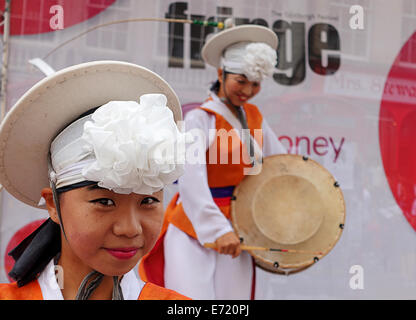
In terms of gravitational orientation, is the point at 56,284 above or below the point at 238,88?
below

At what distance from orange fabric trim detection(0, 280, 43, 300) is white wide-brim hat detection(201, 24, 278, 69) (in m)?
2.31

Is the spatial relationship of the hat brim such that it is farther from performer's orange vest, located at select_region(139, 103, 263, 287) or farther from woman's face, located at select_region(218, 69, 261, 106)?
woman's face, located at select_region(218, 69, 261, 106)

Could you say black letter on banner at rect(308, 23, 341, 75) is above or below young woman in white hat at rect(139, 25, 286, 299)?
above

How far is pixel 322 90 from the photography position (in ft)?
13.3

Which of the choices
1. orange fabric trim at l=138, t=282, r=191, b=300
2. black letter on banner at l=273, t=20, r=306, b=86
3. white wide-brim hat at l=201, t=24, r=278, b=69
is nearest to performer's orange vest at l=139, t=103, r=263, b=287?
white wide-brim hat at l=201, t=24, r=278, b=69

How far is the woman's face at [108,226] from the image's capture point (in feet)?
4.75

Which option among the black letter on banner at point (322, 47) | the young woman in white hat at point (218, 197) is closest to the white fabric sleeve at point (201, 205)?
the young woman in white hat at point (218, 197)

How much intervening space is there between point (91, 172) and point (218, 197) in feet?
6.62

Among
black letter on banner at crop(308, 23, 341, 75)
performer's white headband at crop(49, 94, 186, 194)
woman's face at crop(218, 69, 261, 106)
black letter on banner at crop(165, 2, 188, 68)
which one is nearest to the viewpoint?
performer's white headband at crop(49, 94, 186, 194)

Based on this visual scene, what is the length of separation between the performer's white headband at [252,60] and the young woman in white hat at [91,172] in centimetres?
164

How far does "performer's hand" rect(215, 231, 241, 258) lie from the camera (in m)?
3.06

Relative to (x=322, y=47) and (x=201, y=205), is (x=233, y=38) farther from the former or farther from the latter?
(x=201, y=205)

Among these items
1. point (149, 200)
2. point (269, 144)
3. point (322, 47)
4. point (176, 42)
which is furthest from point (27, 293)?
point (322, 47)

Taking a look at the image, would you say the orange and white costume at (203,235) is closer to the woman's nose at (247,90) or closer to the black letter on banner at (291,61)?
the woman's nose at (247,90)
